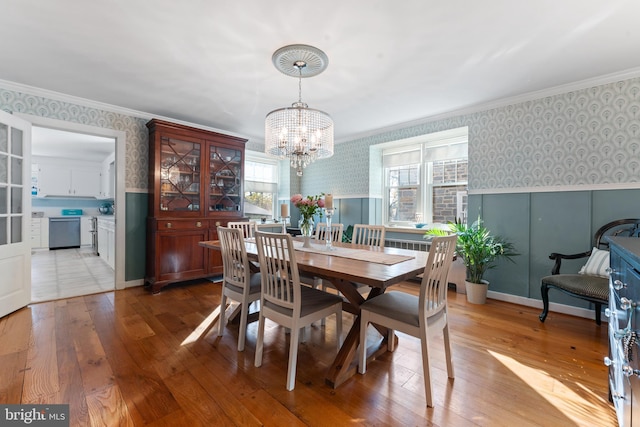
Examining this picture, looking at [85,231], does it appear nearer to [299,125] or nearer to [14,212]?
[14,212]

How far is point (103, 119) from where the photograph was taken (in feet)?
11.7

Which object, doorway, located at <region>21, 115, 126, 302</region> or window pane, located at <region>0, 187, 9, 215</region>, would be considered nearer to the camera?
window pane, located at <region>0, 187, 9, 215</region>

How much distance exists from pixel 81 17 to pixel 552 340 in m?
4.35

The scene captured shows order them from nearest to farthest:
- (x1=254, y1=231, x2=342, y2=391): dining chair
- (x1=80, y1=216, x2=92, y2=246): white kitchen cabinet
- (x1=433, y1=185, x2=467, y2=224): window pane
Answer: (x1=254, y1=231, x2=342, y2=391): dining chair < (x1=433, y1=185, x2=467, y2=224): window pane < (x1=80, y1=216, x2=92, y2=246): white kitchen cabinet

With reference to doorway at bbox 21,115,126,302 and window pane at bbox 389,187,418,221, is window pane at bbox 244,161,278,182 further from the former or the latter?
window pane at bbox 389,187,418,221

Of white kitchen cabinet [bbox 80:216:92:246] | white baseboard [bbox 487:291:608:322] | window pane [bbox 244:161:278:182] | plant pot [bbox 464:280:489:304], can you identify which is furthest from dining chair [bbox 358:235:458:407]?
white kitchen cabinet [bbox 80:216:92:246]

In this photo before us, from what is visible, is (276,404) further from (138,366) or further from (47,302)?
(47,302)

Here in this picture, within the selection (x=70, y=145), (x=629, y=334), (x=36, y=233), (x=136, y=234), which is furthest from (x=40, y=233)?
(x=629, y=334)

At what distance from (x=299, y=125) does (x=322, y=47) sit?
0.65 metres

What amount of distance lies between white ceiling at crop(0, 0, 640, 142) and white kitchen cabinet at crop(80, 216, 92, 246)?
5357mm

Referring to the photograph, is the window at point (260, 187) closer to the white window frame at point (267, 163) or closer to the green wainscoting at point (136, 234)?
the white window frame at point (267, 163)

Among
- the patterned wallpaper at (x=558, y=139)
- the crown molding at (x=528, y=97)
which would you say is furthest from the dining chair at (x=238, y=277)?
the crown molding at (x=528, y=97)

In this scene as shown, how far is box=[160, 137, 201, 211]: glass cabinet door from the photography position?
3750 millimetres

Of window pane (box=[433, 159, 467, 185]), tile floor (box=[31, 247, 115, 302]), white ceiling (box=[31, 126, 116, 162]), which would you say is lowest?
tile floor (box=[31, 247, 115, 302])
